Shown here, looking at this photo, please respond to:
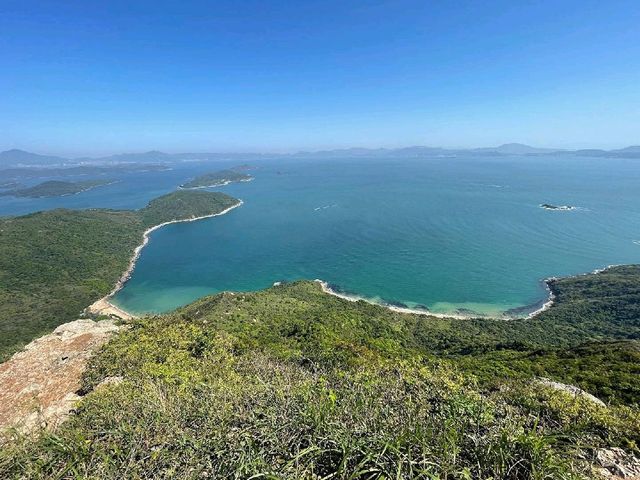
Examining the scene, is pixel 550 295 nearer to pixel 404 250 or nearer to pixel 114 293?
pixel 404 250

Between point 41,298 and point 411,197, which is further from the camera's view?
point 411,197

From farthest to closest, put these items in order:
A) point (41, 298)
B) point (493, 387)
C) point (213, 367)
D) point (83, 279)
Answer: point (83, 279)
point (41, 298)
point (213, 367)
point (493, 387)

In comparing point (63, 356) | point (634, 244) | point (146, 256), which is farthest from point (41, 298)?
point (634, 244)

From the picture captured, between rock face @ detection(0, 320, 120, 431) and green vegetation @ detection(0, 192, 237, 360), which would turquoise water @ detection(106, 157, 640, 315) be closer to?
green vegetation @ detection(0, 192, 237, 360)

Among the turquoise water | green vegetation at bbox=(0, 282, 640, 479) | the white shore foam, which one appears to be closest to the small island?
the turquoise water

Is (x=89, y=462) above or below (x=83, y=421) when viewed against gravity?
above

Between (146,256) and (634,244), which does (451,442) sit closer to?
(146,256)
